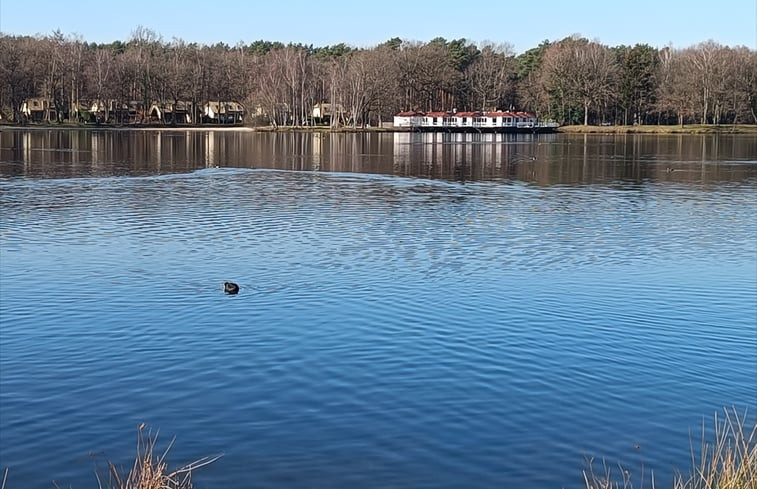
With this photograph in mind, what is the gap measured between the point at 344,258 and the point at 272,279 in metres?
3.22

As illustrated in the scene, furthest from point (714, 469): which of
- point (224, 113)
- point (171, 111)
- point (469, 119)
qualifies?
point (224, 113)

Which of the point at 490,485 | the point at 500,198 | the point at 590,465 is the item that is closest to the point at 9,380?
the point at 490,485

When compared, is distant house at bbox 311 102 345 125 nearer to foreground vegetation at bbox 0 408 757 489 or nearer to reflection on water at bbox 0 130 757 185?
reflection on water at bbox 0 130 757 185

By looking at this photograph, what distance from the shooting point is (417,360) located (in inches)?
583

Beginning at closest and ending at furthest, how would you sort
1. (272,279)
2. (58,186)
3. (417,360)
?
(417,360)
(272,279)
(58,186)

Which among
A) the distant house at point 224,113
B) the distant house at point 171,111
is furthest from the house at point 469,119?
the distant house at point 171,111

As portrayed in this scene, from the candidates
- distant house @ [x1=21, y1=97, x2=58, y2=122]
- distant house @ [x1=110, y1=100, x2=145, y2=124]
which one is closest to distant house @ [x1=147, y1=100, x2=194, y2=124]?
distant house @ [x1=110, y1=100, x2=145, y2=124]

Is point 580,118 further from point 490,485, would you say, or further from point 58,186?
point 490,485

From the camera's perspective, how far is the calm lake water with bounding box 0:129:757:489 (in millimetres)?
11109

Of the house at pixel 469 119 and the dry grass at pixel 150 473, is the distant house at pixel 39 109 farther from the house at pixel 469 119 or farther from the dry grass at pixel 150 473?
the dry grass at pixel 150 473

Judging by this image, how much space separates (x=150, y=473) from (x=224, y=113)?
160817mm

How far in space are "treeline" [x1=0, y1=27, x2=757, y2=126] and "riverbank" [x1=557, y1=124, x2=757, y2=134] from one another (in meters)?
2.30

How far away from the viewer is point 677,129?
134500 millimetres

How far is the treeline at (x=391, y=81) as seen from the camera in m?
136
